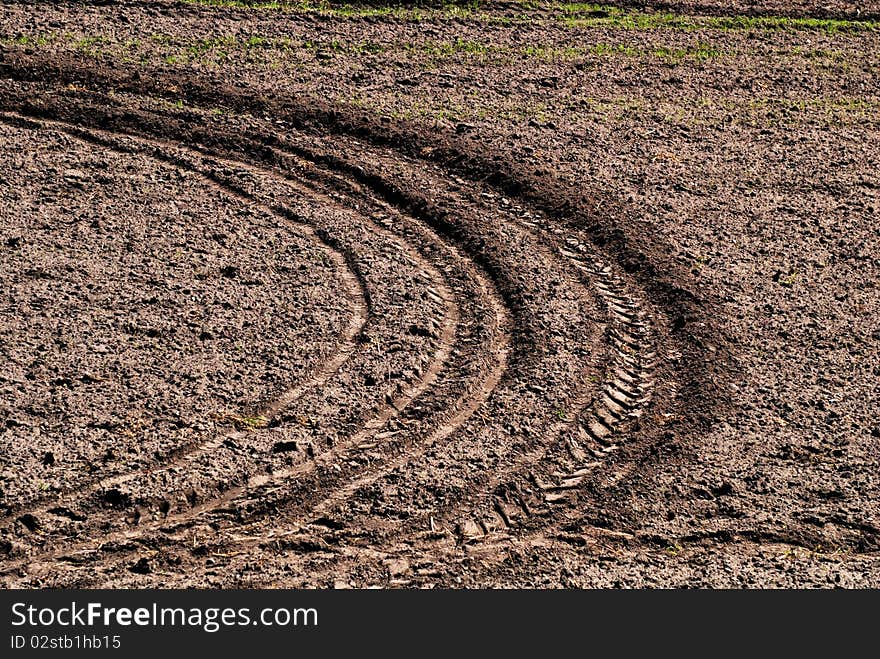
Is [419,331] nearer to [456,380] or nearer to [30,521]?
[456,380]

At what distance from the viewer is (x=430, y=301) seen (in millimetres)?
7266

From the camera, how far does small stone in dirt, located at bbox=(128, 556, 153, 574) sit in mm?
5281

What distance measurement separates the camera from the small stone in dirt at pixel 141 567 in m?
5.28

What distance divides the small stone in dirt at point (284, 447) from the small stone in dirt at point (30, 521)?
48.6 inches

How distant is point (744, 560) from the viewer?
5.59 meters

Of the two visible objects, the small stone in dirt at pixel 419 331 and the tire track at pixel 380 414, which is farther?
the small stone in dirt at pixel 419 331

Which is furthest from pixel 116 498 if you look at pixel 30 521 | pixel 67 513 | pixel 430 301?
pixel 430 301

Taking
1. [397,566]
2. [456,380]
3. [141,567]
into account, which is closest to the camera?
[141,567]

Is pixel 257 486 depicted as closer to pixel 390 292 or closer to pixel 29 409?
pixel 29 409

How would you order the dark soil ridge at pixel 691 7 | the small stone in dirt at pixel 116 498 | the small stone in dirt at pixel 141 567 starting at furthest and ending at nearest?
the dark soil ridge at pixel 691 7
the small stone in dirt at pixel 116 498
the small stone in dirt at pixel 141 567

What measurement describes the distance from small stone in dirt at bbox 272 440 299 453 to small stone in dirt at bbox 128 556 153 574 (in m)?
0.95

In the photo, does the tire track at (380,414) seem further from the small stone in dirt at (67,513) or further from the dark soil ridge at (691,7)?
the dark soil ridge at (691,7)

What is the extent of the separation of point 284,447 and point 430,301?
1.68 meters

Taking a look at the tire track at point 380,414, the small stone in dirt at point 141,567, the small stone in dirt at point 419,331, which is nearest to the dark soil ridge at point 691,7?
the tire track at point 380,414
